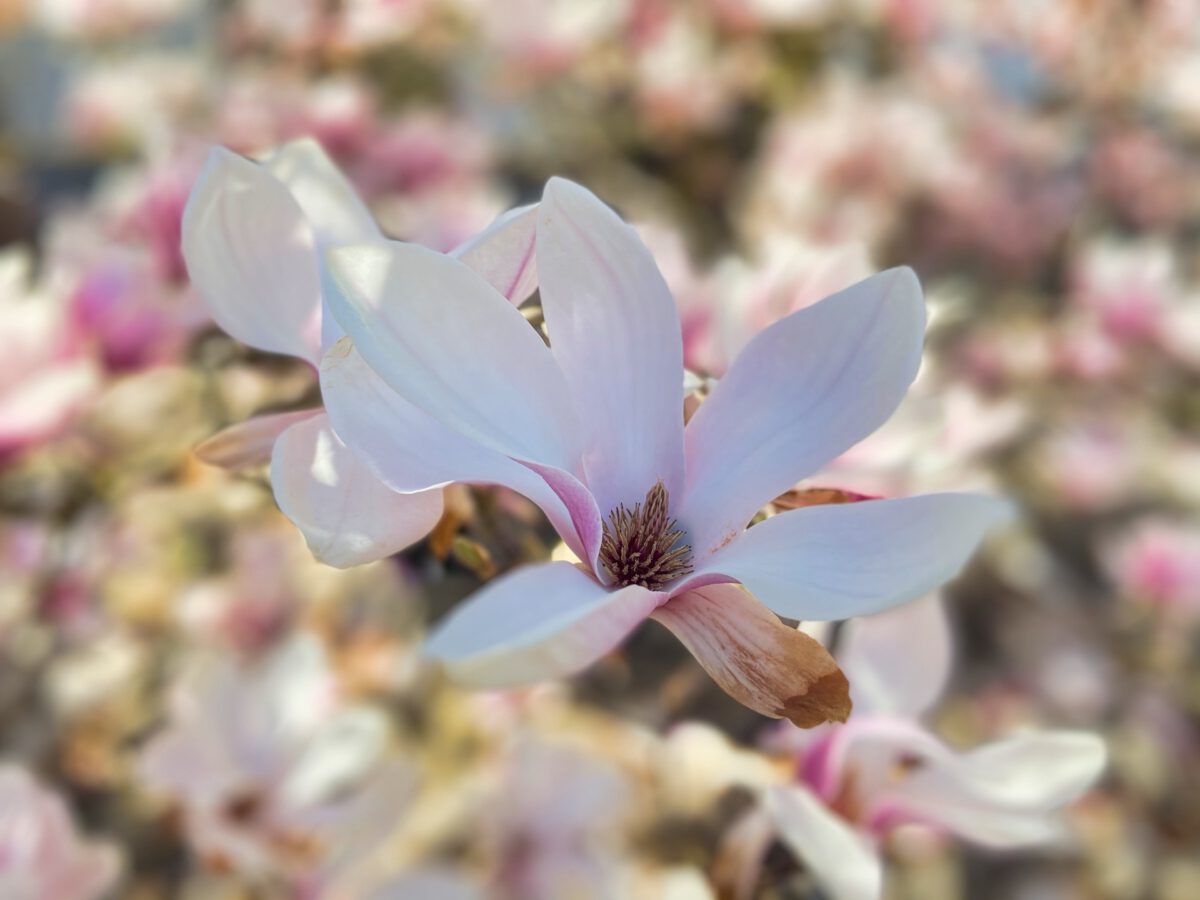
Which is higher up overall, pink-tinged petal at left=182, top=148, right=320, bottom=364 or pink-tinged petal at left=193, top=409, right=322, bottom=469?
pink-tinged petal at left=182, top=148, right=320, bottom=364

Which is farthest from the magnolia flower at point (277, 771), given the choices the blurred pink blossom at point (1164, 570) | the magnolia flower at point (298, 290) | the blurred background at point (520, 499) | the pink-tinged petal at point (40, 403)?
the blurred pink blossom at point (1164, 570)

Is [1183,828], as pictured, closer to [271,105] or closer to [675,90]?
[675,90]

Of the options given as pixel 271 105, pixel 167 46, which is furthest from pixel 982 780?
pixel 167 46

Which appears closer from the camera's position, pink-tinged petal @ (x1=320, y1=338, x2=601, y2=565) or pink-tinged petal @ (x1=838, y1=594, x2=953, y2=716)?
pink-tinged petal @ (x1=320, y1=338, x2=601, y2=565)

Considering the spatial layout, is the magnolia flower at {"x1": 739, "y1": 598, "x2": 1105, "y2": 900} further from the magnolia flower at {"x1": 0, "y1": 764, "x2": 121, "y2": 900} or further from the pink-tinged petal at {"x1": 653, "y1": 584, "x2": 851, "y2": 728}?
the magnolia flower at {"x1": 0, "y1": 764, "x2": 121, "y2": 900}

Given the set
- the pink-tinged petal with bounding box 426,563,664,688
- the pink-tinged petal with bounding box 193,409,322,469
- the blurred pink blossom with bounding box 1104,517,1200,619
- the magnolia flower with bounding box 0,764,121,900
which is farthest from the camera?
the blurred pink blossom with bounding box 1104,517,1200,619

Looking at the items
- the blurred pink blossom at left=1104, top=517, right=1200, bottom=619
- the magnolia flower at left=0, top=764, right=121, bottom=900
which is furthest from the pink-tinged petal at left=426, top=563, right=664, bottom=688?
the blurred pink blossom at left=1104, top=517, right=1200, bottom=619

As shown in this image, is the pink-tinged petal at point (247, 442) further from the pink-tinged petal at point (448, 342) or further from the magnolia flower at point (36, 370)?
the magnolia flower at point (36, 370)
